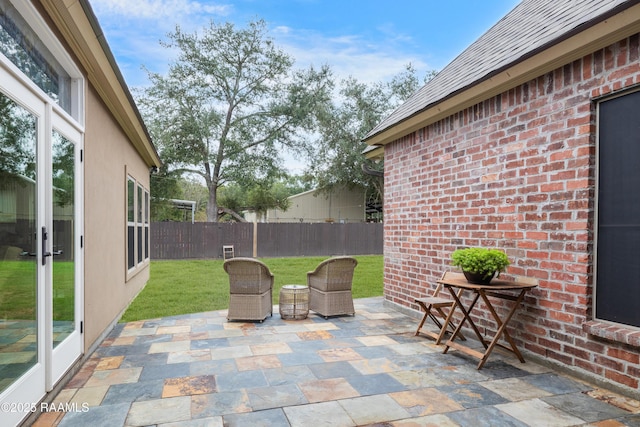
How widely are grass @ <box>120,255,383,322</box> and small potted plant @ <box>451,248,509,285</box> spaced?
4003mm

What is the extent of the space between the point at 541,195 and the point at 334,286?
9.35ft

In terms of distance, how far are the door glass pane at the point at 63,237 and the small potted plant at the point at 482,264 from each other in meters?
3.33

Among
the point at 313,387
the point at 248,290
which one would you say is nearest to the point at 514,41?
the point at 313,387

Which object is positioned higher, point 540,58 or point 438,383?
point 540,58

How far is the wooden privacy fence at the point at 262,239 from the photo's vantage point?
46.3 feet

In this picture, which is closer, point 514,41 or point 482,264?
point 482,264

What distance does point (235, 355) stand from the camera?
3920 millimetres

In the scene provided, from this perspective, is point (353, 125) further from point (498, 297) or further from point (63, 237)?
point (63, 237)

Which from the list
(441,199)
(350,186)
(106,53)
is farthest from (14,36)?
(350,186)

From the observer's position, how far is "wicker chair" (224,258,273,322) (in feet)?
16.7

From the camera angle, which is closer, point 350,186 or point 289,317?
point 289,317

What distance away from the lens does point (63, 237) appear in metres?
3.21

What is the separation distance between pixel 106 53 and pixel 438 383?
3885 millimetres

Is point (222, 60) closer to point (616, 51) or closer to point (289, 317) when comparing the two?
point (289, 317)
